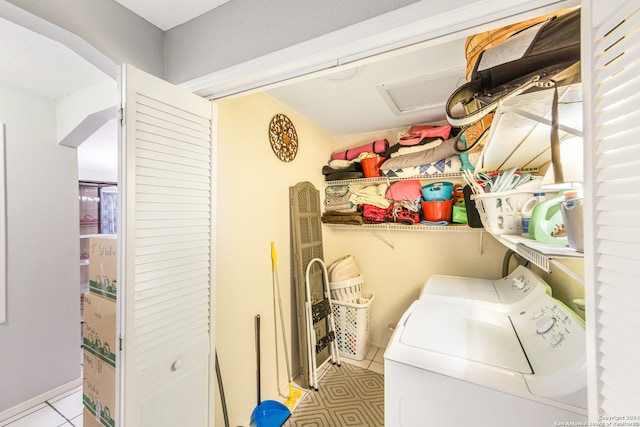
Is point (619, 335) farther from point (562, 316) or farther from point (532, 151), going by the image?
point (532, 151)

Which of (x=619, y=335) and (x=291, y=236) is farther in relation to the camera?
(x=291, y=236)

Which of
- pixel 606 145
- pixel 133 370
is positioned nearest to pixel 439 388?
pixel 606 145

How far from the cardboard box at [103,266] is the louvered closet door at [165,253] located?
0.62m

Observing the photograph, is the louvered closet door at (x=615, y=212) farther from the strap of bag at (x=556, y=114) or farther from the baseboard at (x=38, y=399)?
the baseboard at (x=38, y=399)

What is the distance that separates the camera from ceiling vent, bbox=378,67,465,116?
1.70 meters

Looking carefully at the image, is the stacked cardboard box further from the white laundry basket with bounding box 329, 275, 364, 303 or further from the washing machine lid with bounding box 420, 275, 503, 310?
the washing machine lid with bounding box 420, 275, 503, 310

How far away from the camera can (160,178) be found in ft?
3.37

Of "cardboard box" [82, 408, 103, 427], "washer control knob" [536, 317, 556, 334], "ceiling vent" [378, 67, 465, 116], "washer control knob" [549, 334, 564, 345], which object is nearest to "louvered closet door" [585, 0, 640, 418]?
"washer control knob" [549, 334, 564, 345]

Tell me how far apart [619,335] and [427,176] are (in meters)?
1.95

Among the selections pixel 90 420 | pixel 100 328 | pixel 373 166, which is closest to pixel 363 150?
pixel 373 166

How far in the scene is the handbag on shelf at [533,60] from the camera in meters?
0.67

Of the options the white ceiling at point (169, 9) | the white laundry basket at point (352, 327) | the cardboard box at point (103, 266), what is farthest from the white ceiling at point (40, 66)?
the white laundry basket at point (352, 327)

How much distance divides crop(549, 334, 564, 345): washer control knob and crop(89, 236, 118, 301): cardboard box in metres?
2.14

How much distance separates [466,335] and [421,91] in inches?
66.0
